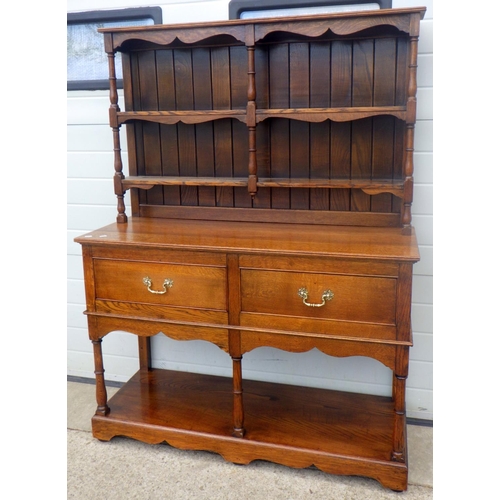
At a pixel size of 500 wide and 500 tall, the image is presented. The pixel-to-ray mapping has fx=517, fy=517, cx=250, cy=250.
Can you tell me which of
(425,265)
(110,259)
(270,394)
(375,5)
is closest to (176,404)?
(270,394)

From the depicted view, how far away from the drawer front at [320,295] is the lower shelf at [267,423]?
556 millimetres

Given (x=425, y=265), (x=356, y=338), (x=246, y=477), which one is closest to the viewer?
(x=356, y=338)

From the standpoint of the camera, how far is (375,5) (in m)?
2.16

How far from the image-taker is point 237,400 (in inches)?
82.5

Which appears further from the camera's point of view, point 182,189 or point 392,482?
point 182,189

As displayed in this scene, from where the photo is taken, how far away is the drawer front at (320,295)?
6.06ft

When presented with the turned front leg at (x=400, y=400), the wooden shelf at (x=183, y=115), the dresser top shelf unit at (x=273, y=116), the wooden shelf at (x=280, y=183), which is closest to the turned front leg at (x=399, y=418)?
the turned front leg at (x=400, y=400)

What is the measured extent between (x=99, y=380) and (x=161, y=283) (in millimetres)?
566

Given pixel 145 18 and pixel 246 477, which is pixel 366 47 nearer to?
pixel 145 18

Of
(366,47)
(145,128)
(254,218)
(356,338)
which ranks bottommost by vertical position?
(356,338)

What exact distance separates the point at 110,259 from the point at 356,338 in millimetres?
1021

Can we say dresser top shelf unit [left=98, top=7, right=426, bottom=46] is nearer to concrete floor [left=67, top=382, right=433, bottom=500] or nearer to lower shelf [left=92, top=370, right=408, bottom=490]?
lower shelf [left=92, top=370, right=408, bottom=490]

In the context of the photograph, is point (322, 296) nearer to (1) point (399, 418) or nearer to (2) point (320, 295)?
(2) point (320, 295)

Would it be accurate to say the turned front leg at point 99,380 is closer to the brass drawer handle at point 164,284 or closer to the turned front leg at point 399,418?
the brass drawer handle at point 164,284
